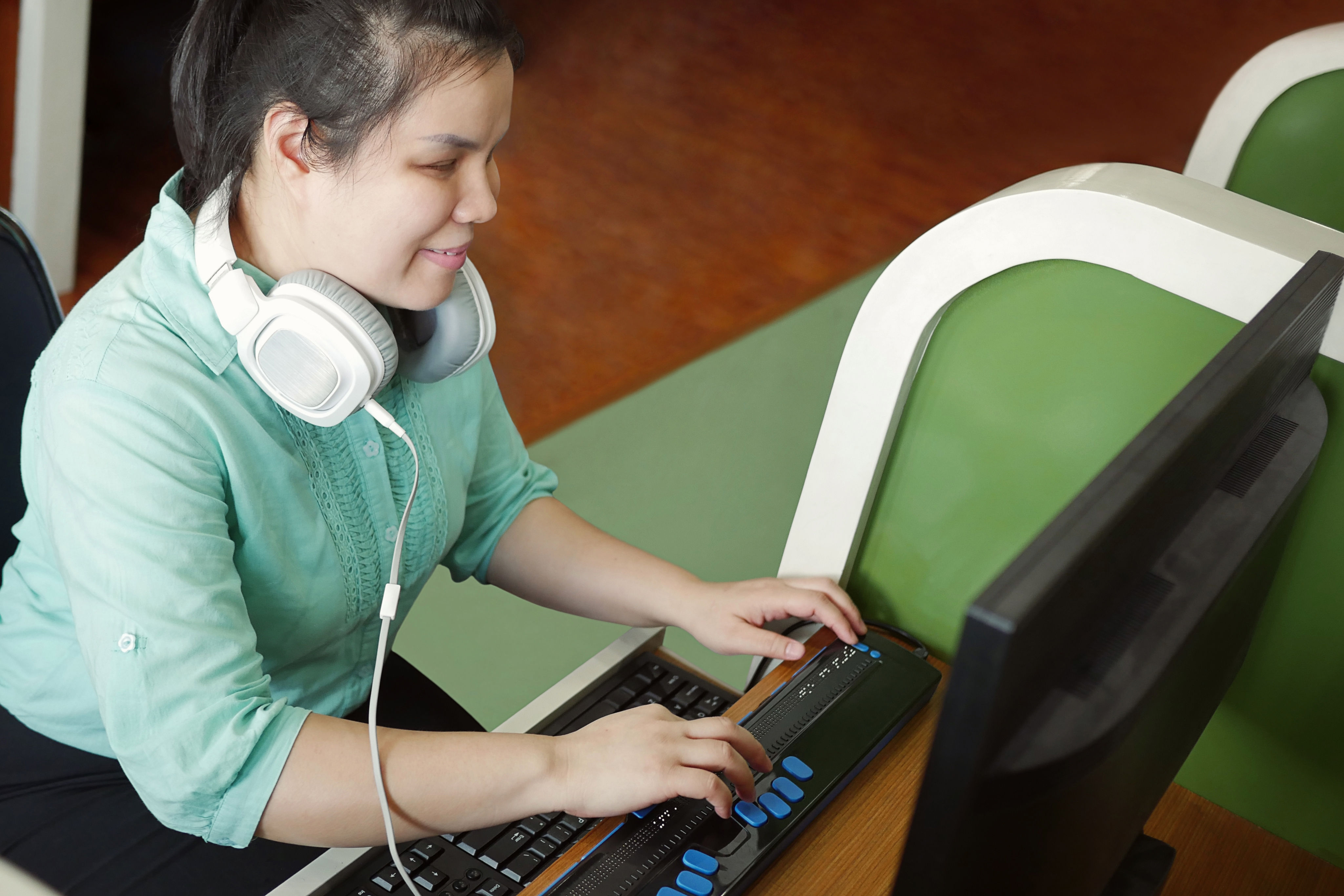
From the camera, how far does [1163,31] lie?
5102 millimetres

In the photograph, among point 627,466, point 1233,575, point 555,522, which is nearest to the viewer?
point 1233,575

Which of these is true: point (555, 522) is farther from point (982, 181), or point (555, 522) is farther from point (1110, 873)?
point (982, 181)

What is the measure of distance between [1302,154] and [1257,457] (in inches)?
40.2

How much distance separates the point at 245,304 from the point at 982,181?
10.9ft

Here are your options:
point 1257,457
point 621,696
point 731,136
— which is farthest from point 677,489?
point 731,136

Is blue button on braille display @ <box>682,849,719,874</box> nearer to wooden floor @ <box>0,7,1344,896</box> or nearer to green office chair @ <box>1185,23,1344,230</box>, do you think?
green office chair @ <box>1185,23,1344,230</box>

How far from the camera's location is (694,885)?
77cm

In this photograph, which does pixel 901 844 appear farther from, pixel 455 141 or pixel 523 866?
pixel 455 141

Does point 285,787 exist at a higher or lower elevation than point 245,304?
lower

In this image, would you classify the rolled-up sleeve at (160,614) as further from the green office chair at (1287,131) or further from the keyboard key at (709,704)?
the green office chair at (1287,131)

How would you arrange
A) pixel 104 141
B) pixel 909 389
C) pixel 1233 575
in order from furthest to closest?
pixel 104 141, pixel 909 389, pixel 1233 575

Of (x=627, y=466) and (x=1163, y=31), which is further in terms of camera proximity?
(x=1163, y=31)

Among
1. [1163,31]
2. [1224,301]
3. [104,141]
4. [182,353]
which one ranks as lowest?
[104,141]

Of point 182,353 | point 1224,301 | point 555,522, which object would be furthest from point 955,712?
point 555,522
